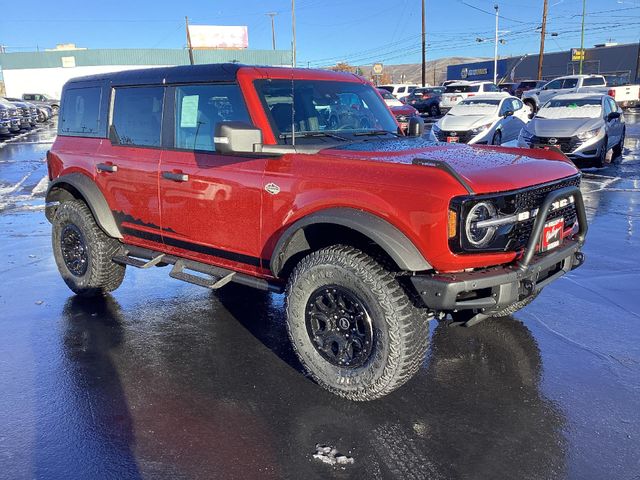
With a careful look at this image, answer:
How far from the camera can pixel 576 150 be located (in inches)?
508

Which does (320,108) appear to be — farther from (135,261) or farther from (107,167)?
(135,261)

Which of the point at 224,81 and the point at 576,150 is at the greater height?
the point at 224,81

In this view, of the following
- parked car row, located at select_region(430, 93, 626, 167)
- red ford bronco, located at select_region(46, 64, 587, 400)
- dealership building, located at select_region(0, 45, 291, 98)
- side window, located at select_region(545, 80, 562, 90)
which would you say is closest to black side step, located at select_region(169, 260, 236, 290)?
red ford bronco, located at select_region(46, 64, 587, 400)

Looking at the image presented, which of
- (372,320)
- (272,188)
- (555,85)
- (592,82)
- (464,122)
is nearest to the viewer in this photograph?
(372,320)

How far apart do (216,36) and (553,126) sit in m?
65.1

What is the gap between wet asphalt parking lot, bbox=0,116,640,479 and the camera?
2982 millimetres

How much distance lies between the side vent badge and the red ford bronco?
0.06 feet

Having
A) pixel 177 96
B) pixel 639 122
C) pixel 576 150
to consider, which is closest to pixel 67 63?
pixel 639 122

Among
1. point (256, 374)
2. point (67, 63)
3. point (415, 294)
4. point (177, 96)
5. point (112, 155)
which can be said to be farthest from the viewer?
point (67, 63)

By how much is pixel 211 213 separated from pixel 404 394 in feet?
6.03

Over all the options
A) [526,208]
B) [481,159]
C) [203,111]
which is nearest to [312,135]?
[203,111]

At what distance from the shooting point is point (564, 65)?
68688 millimetres

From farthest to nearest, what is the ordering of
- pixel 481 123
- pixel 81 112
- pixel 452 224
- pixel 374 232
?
pixel 481 123 < pixel 81 112 < pixel 374 232 < pixel 452 224

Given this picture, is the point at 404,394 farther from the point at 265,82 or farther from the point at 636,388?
the point at 265,82
